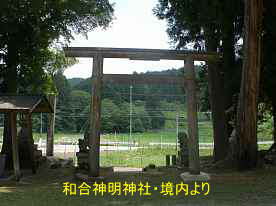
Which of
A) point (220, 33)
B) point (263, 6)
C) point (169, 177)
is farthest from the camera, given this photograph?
point (220, 33)

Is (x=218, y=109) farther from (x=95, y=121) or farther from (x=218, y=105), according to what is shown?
(x=95, y=121)

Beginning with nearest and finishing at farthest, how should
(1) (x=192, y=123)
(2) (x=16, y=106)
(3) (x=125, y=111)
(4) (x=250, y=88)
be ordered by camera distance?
(1) (x=192, y=123) → (2) (x=16, y=106) → (4) (x=250, y=88) → (3) (x=125, y=111)

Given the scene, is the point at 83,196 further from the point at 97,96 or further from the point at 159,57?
the point at 159,57

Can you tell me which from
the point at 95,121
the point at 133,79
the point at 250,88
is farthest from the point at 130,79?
the point at 250,88

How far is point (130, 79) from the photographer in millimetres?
10516

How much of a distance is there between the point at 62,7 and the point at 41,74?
2.71 meters

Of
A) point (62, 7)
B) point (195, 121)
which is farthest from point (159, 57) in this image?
point (62, 7)

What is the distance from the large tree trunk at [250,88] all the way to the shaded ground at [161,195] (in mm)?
672

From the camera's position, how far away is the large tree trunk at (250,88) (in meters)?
11.7

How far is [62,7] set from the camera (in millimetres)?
14352

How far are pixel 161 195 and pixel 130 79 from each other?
3.34m

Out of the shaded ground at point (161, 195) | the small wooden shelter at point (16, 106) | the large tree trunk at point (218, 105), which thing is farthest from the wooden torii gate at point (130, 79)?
the large tree trunk at point (218, 105)

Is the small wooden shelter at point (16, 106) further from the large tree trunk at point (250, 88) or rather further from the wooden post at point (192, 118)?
the large tree trunk at point (250, 88)

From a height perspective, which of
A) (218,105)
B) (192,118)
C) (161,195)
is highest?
(218,105)
